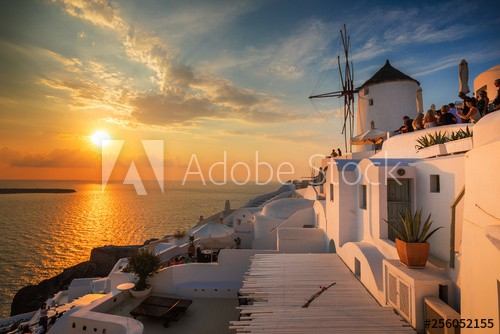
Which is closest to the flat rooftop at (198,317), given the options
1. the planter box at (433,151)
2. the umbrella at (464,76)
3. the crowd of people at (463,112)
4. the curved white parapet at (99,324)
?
the curved white parapet at (99,324)

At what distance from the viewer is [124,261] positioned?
2339 centimetres

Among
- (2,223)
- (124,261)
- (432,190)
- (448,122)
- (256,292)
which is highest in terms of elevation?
(448,122)

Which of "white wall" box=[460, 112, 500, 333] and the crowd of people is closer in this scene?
"white wall" box=[460, 112, 500, 333]

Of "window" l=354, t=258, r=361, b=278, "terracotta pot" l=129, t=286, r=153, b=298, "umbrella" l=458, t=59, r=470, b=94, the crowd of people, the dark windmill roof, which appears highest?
the dark windmill roof

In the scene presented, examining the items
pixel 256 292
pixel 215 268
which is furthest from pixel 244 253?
pixel 256 292

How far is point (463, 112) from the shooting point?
33.6 feet

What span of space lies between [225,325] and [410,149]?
11.4m

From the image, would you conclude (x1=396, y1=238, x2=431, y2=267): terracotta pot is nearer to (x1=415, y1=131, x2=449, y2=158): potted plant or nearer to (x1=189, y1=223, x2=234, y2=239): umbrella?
(x1=415, y1=131, x2=449, y2=158): potted plant

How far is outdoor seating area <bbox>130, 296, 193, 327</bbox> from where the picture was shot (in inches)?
443

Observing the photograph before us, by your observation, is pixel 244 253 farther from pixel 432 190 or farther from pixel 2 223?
pixel 2 223

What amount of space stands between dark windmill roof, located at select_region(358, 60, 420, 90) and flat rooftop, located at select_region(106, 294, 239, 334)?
2330cm

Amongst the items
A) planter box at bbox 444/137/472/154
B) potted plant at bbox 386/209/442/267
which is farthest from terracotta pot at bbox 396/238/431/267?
planter box at bbox 444/137/472/154

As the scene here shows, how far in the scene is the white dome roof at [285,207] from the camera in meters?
22.9

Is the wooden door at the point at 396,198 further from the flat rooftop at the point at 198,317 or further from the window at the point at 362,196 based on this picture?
the flat rooftop at the point at 198,317
